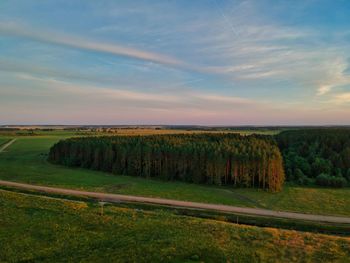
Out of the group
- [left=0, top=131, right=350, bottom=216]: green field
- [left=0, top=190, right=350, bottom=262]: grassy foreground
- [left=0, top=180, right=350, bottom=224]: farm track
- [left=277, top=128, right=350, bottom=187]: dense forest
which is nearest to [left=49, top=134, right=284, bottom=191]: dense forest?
[left=0, top=131, right=350, bottom=216]: green field

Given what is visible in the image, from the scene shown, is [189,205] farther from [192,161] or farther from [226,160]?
[192,161]

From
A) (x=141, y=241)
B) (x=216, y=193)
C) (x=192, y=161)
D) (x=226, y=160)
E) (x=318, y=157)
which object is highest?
(x=226, y=160)

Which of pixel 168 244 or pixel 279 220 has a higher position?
pixel 168 244

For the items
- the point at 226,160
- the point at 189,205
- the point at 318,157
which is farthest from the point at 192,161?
the point at 318,157

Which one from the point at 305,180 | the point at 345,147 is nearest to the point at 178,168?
the point at 305,180

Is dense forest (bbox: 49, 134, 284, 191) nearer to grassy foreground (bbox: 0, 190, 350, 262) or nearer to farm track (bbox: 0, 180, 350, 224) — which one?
farm track (bbox: 0, 180, 350, 224)

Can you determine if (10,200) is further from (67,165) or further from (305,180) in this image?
(305,180)

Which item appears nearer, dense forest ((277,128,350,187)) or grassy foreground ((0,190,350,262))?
grassy foreground ((0,190,350,262))
